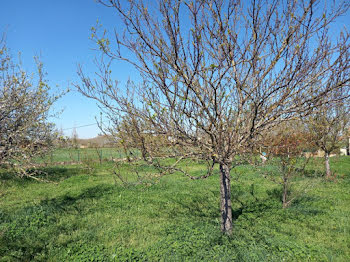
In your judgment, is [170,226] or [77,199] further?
[77,199]

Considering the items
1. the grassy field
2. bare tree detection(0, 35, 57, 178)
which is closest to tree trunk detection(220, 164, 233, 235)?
the grassy field

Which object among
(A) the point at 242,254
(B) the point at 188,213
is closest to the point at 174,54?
(A) the point at 242,254

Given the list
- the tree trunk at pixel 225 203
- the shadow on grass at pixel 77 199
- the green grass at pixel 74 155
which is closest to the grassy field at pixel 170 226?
the shadow on grass at pixel 77 199

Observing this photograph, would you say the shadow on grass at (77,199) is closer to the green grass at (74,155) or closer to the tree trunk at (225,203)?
the green grass at (74,155)

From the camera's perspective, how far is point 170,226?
4.83 metres

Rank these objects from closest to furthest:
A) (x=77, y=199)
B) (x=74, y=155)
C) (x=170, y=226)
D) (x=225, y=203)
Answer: (x=225, y=203) < (x=170, y=226) < (x=77, y=199) < (x=74, y=155)

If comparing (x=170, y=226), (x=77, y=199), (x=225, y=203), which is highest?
(x=225, y=203)

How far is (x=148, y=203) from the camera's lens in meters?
6.56

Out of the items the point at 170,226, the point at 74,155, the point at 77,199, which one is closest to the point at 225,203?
the point at 170,226

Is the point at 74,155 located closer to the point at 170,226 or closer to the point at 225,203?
the point at 170,226

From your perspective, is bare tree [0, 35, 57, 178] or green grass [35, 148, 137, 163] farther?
green grass [35, 148, 137, 163]

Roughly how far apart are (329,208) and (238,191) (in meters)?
2.54

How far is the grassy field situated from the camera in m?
3.72

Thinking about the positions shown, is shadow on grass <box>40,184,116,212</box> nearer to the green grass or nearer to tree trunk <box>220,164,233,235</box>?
the green grass
